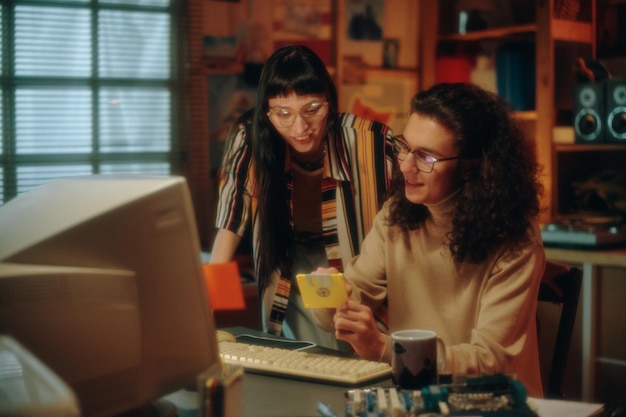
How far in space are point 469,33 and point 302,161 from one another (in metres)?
2.24

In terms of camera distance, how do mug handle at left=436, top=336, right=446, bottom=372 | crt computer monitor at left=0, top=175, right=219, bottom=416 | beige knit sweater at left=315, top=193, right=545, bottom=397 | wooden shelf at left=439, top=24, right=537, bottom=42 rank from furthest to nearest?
1. wooden shelf at left=439, top=24, right=537, bottom=42
2. beige knit sweater at left=315, top=193, right=545, bottom=397
3. mug handle at left=436, top=336, right=446, bottom=372
4. crt computer monitor at left=0, top=175, right=219, bottom=416

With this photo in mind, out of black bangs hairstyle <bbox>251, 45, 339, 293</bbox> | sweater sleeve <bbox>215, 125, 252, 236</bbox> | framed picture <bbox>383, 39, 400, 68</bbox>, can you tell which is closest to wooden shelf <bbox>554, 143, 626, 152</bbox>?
framed picture <bbox>383, 39, 400, 68</bbox>

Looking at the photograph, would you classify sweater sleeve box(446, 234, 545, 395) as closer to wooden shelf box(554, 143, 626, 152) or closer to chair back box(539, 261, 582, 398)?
chair back box(539, 261, 582, 398)

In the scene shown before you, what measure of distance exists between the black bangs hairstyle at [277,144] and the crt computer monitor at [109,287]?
1101mm

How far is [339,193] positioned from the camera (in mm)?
2484

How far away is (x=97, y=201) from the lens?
4.14 feet

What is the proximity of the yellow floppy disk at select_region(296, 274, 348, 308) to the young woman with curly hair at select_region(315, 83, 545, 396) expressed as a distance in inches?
1.1

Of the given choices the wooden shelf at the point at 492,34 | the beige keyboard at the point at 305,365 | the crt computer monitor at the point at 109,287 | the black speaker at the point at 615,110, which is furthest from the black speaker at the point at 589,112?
the crt computer monitor at the point at 109,287

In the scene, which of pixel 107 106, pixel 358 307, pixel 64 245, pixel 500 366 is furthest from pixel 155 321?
pixel 107 106

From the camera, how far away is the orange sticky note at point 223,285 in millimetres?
1446

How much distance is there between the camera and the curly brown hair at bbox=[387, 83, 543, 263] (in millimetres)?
1884

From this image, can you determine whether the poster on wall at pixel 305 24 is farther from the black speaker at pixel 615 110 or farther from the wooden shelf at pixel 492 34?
the black speaker at pixel 615 110

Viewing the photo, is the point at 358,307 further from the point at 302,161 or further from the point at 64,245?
the point at 302,161

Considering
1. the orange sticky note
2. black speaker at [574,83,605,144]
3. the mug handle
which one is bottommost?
the mug handle
